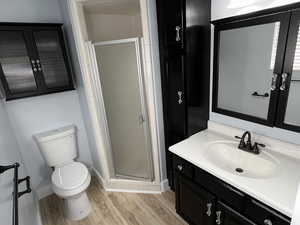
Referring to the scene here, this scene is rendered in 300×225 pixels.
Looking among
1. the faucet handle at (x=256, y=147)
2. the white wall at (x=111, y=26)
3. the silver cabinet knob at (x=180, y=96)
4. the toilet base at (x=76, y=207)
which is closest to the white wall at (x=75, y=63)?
the white wall at (x=111, y=26)

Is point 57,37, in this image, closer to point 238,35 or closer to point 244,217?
point 238,35

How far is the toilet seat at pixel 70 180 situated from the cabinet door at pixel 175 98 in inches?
39.6

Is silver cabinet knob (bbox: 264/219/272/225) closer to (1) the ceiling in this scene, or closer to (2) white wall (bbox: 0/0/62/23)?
(1) the ceiling

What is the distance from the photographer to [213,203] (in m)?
1.29

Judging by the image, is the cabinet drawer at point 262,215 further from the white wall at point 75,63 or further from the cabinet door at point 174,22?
the white wall at point 75,63

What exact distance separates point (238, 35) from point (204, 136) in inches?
34.2

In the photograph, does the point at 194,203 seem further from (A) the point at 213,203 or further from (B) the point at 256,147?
(B) the point at 256,147

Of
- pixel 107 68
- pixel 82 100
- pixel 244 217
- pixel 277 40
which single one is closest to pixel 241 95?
pixel 277 40

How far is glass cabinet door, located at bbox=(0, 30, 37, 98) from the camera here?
5.62 feet

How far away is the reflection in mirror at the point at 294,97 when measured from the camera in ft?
3.77

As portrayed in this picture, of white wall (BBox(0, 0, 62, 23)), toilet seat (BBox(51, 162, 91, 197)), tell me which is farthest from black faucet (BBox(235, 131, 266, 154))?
white wall (BBox(0, 0, 62, 23))

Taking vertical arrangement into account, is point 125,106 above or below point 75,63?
below

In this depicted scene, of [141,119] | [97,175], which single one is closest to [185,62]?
[141,119]

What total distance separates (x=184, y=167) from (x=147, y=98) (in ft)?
2.54
